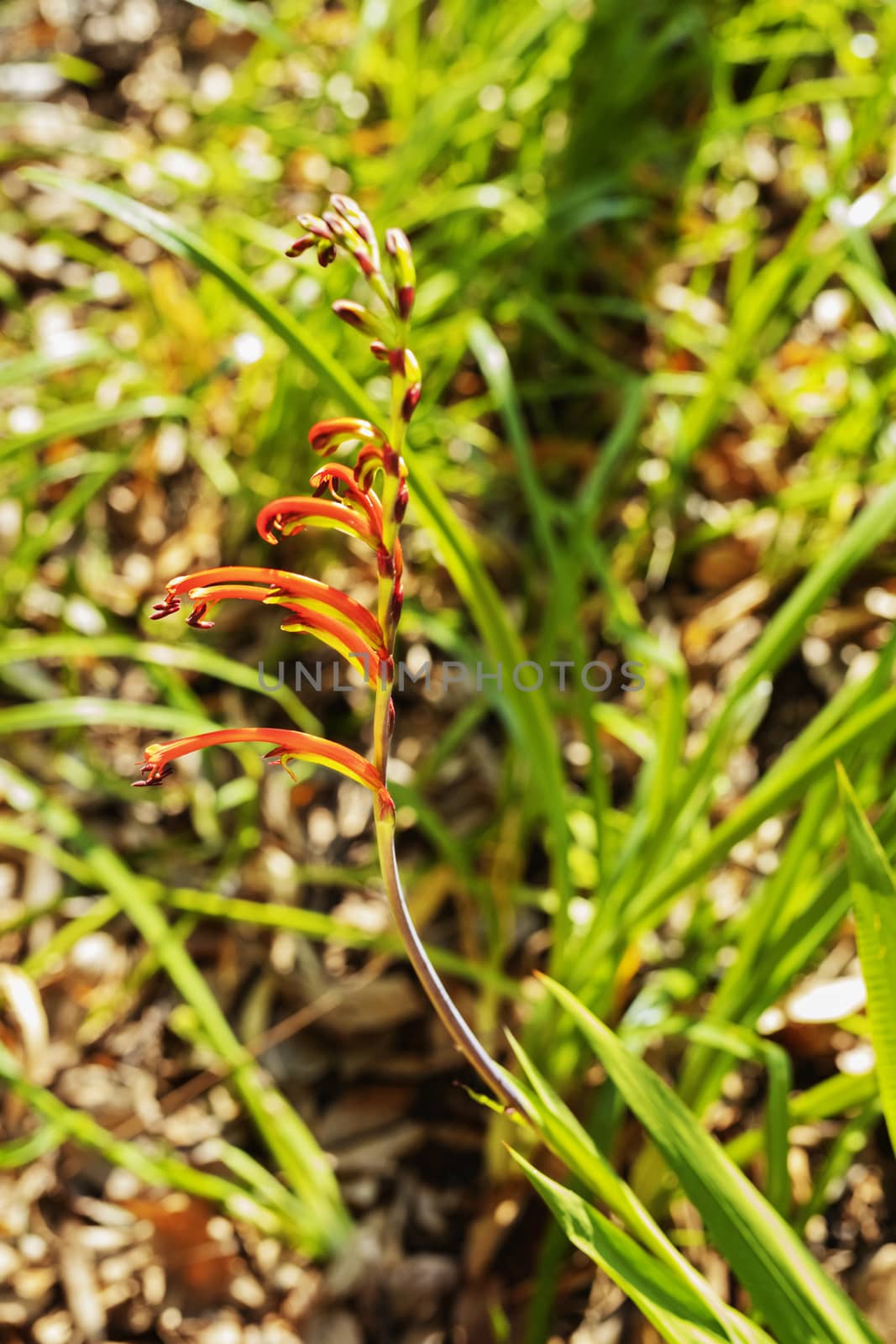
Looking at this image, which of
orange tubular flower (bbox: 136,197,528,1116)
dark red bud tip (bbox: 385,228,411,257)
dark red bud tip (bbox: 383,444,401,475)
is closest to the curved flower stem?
orange tubular flower (bbox: 136,197,528,1116)

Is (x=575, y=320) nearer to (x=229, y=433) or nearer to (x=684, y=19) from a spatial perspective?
(x=684, y=19)

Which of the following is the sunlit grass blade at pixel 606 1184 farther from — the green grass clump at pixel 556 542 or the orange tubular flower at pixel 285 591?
the orange tubular flower at pixel 285 591

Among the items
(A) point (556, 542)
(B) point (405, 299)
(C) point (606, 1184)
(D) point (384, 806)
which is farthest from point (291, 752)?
(A) point (556, 542)

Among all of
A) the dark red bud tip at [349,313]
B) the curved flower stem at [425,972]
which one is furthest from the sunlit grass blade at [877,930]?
the dark red bud tip at [349,313]

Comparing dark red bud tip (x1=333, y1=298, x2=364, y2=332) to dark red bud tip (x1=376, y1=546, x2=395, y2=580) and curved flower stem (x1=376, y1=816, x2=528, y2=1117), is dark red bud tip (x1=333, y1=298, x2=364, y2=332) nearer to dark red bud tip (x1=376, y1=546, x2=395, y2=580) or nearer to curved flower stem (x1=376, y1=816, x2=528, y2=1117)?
dark red bud tip (x1=376, y1=546, x2=395, y2=580)

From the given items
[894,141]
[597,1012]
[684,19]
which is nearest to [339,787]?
[597,1012]

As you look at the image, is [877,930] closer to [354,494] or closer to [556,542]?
[354,494]
